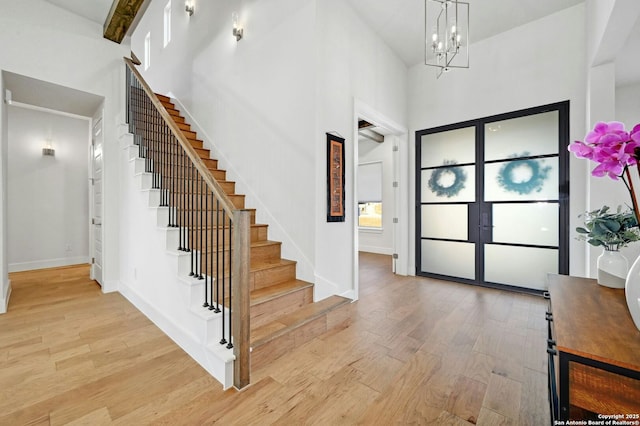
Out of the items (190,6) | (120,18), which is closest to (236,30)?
(120,18)

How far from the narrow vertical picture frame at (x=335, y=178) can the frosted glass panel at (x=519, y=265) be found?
2.52m

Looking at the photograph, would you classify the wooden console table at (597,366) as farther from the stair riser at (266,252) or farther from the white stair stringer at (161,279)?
the stair riser at (266,252)

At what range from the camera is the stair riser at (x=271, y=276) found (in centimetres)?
272

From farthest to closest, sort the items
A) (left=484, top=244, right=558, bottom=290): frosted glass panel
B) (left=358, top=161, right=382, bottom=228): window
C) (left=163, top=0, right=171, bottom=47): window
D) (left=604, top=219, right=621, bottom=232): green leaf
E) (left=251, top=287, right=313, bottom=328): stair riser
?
(left=358, top=161, right=382, bottom=228): window < (left=163, top=0, right=171, bottom=47): window < (left=484, top=244, right=558, bottom=290): frosted glass panel < (left=251, top=287, right=313, bottom=328): stair riser < (left=604, top=219, right=621, bottom=232): green leaf

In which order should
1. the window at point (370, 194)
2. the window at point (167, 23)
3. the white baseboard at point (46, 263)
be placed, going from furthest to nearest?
the window at point (370, 194), the window at point (167, 23), the white baseboard at point (46, 263)

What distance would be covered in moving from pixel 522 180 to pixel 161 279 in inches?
185

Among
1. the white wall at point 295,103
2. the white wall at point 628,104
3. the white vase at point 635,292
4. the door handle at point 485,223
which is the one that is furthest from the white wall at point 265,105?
the white wall at point 628,104

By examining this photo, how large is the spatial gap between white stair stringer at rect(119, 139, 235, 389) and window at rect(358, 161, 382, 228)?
553 cm

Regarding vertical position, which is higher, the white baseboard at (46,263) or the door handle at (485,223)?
the door handle at (485,223)

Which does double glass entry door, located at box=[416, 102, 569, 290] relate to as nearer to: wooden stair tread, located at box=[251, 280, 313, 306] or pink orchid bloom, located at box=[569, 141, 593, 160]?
wooden stair tread, located at box=[251, 280, 313, 306]

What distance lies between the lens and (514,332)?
2.57m

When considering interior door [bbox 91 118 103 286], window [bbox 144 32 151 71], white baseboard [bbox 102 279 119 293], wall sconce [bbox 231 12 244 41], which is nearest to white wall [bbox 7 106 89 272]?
interior door [bbox 91 118 103 286]

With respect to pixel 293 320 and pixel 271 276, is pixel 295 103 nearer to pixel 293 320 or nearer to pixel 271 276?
pixel 271 276

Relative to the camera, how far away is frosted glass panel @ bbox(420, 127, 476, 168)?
423 centimetres
